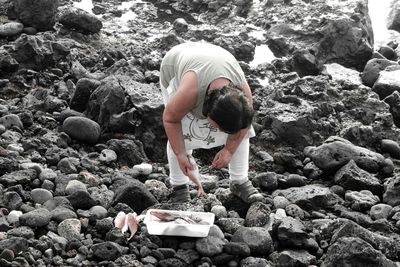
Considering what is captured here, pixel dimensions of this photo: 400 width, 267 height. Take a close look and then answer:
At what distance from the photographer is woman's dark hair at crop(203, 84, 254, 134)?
3.89 m

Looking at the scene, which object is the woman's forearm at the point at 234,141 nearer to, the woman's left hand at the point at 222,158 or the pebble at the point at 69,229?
the woman's left hand at the point at 222,158

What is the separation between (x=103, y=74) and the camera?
721 cm

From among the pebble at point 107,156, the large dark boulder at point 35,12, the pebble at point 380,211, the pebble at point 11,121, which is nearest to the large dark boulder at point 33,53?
the large dark boulder at point 35,12

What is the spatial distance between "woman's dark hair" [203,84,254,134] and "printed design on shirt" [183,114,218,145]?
0.40 meters

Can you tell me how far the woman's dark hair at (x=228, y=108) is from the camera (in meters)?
3.89

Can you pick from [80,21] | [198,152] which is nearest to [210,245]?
[198,152]

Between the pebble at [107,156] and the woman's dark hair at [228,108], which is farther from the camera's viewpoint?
the pebble at [107,156]

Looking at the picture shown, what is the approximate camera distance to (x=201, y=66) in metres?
4.17

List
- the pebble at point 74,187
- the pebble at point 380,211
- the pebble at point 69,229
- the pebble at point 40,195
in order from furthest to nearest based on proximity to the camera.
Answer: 1. the pebble at point 380,211
2. the pebble at point 74,187
3. the pebble at point 40,195
4. the pebble at point 69,229

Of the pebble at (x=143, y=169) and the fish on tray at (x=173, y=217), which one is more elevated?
the fish on tray at (x=173, y=217)

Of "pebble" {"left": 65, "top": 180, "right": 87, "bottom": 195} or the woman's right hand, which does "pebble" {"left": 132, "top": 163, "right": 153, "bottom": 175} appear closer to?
"pebble" {"left": 65, "top": 180, "right": 87, "bottom": 195}

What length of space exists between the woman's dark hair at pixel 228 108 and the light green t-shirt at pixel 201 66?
137 millimetres

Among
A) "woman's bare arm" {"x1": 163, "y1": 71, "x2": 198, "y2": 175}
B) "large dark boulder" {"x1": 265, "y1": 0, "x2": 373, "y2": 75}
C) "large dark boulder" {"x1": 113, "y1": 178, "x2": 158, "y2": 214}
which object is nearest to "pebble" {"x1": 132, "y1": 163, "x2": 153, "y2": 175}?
"large dark boulder" {"x1": 113, "y1": 178, "x2": 158, "y2": 214}

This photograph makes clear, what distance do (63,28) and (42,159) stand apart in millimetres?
3752
